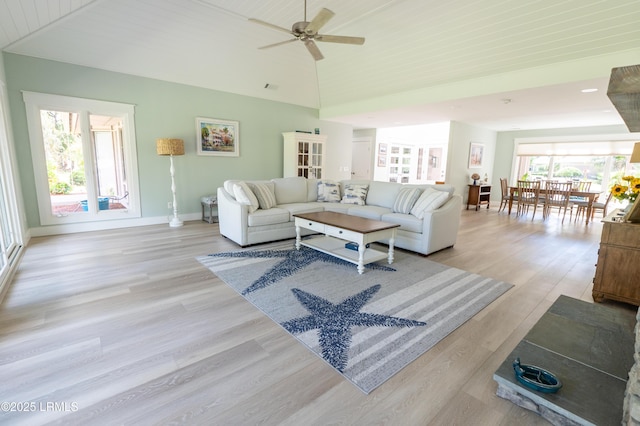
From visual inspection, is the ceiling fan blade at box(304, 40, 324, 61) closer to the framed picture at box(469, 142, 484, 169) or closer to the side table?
the side table

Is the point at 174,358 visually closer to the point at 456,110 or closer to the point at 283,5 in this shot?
the point at 283,5

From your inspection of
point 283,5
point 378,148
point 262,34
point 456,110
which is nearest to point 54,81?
point 262,34

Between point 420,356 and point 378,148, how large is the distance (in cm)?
786

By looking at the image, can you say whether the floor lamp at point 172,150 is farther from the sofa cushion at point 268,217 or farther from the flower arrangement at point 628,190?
the flower arrangement at point 628,190

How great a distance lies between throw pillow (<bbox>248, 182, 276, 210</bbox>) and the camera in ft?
14.7

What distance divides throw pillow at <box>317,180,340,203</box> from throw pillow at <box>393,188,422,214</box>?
115 cm

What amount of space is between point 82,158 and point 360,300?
498 cm

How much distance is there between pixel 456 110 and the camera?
5801mm

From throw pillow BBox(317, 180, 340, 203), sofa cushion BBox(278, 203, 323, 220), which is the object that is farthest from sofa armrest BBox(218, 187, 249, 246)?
throw pillow BBox(317, 180, 340, 203)

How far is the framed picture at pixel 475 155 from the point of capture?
8188 millimetres

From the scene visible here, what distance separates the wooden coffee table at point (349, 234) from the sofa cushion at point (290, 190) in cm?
107

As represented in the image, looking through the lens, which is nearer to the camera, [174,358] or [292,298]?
[174,358]

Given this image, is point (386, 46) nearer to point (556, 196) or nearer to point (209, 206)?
point (209, 206)

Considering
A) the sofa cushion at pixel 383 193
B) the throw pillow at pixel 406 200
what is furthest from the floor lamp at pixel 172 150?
the throw pillow at pixel 406 200
